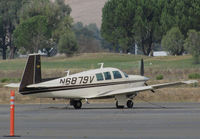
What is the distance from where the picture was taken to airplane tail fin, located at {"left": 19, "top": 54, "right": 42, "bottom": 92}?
2820cm

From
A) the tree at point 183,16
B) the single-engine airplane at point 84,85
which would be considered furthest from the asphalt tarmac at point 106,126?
the tree at point 183,16

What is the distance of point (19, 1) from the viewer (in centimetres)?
15038

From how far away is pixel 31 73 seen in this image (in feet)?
93.0

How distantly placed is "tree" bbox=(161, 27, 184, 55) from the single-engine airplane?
72.8m

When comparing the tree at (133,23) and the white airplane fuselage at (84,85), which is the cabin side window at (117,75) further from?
the tree at (133,23)

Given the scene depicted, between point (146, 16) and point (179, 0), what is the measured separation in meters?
9.65


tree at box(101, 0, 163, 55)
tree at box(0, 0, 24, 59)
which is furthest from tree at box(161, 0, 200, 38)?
tree at box(0, 0, 24, 59)

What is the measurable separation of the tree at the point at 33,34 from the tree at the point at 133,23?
43.6 ft

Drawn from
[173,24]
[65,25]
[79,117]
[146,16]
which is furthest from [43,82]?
[65,25]

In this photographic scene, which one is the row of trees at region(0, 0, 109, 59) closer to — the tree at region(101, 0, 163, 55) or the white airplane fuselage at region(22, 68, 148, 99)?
the tree at region(101, 0, 163, 55)

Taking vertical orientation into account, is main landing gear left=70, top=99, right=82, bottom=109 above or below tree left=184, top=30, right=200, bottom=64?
below

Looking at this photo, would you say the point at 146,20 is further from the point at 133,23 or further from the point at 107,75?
the point at 107,75

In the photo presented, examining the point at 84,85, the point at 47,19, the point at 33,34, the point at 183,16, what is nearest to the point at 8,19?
the point at 47,19

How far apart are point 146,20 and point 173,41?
56.3 ft
